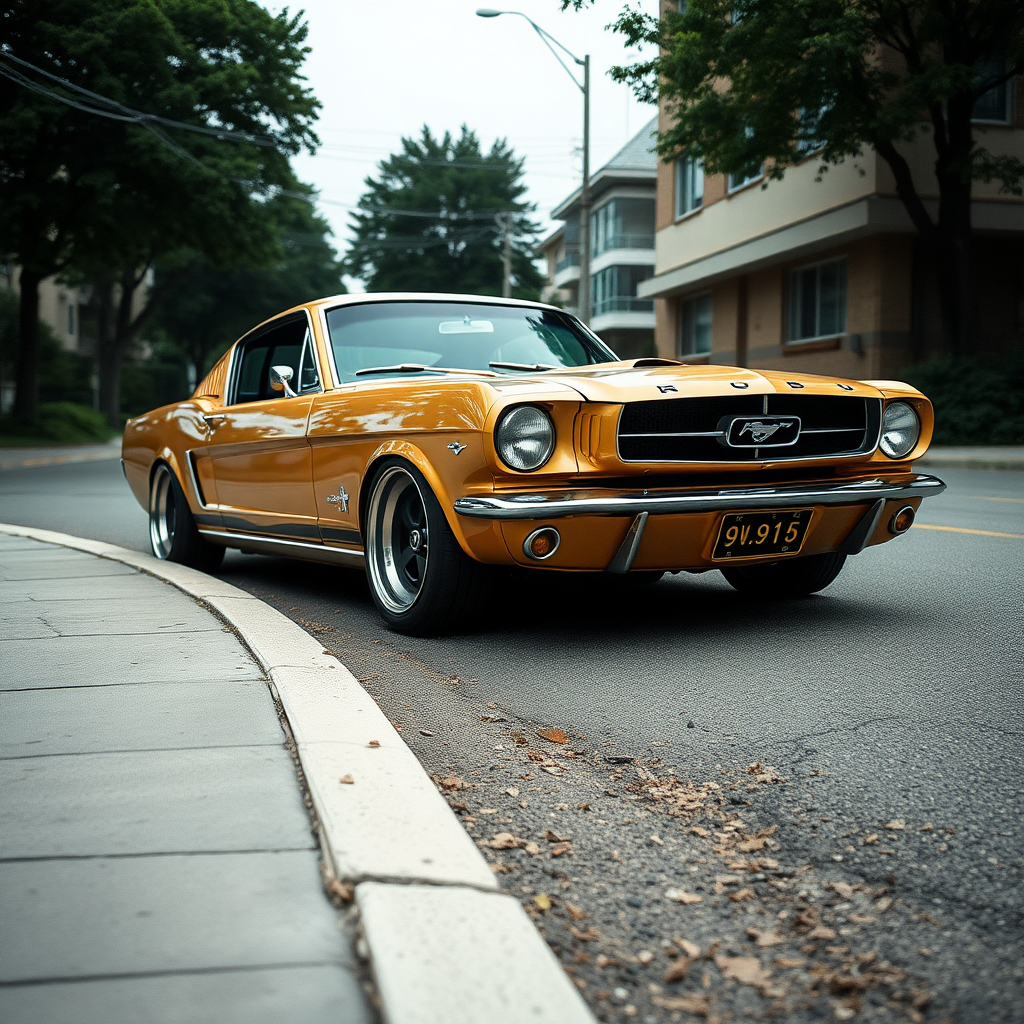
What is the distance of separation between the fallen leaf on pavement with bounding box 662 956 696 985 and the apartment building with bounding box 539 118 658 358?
4530 cm

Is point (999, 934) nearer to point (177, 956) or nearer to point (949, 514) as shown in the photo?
point (177, 956)

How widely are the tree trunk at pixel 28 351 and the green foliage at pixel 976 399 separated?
843 inches

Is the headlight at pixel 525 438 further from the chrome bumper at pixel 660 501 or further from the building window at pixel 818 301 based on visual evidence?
the building window at pixel 818 301

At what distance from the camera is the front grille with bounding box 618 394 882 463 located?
178 inches

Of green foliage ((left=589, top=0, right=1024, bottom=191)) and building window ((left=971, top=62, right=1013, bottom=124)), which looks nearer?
green foliage ((left=589, top=0, right=1024, bottom=191))

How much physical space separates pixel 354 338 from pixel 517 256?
54.1 meters

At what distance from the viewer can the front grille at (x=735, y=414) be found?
4.52m

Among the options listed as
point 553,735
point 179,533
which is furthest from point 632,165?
point 553,735

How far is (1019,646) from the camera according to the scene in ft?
14.6

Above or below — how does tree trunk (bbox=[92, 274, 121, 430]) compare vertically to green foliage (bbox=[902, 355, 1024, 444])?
above

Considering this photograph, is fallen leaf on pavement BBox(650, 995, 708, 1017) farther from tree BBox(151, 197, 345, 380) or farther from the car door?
tree BBox(151, 197, 345, 380)

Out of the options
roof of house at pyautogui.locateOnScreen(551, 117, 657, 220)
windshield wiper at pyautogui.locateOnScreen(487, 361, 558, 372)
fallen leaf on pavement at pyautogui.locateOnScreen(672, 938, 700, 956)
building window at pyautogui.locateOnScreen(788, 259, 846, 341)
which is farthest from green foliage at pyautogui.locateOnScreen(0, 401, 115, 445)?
fallen leaf on pavement at pyautogui.locateOnScreen(672, 938, 700, 956)

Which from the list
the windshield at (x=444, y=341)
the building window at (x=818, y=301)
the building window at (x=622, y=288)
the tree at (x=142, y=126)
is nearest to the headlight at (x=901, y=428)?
the windshield at (x=444, y=341)

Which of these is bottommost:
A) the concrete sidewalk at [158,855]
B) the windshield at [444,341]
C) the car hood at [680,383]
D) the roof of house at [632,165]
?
the concrete sidewalk at [158,855]
